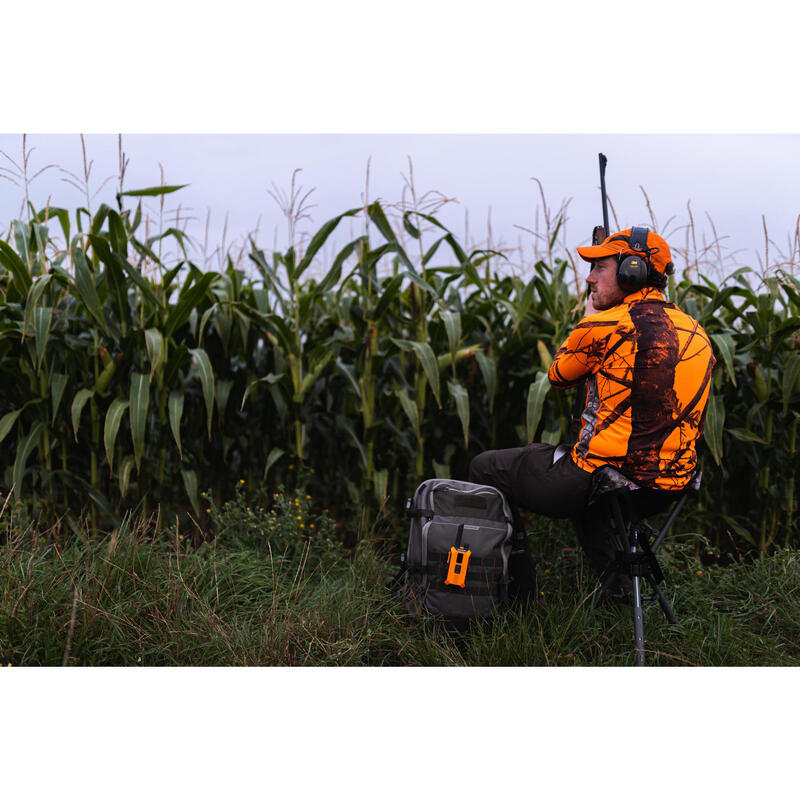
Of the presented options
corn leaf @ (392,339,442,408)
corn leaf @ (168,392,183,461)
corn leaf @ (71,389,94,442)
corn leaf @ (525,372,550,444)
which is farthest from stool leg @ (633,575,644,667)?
corn leaf @ (71,389,94,442)

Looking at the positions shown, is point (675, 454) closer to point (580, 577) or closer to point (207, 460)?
point (580, 577)

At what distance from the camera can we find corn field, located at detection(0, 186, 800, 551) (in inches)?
149

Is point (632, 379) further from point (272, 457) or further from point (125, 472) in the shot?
point (125, 472)

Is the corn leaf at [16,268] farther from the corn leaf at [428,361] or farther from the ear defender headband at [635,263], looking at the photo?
the ear defender headband at [635,263]

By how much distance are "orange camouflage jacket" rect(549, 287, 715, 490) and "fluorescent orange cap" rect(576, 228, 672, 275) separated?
0.12 m

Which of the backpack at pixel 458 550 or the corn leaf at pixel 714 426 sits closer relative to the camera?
the backpack at pixel 458 550

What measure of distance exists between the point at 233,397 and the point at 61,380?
0.96 meters

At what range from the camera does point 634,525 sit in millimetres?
2865

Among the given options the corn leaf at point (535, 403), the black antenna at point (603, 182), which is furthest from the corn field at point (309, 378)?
the black antenna at point (603, 182)

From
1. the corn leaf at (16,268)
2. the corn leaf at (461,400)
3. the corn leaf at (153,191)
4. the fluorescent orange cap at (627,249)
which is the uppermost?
the corn leaf at (153,191)

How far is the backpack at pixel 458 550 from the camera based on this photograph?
113 inches

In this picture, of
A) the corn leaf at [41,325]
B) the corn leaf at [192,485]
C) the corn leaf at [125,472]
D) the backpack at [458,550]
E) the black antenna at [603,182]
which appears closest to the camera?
the backpack at [458,550]

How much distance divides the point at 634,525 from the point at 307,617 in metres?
1.45

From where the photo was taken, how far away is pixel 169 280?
407 centimetres
